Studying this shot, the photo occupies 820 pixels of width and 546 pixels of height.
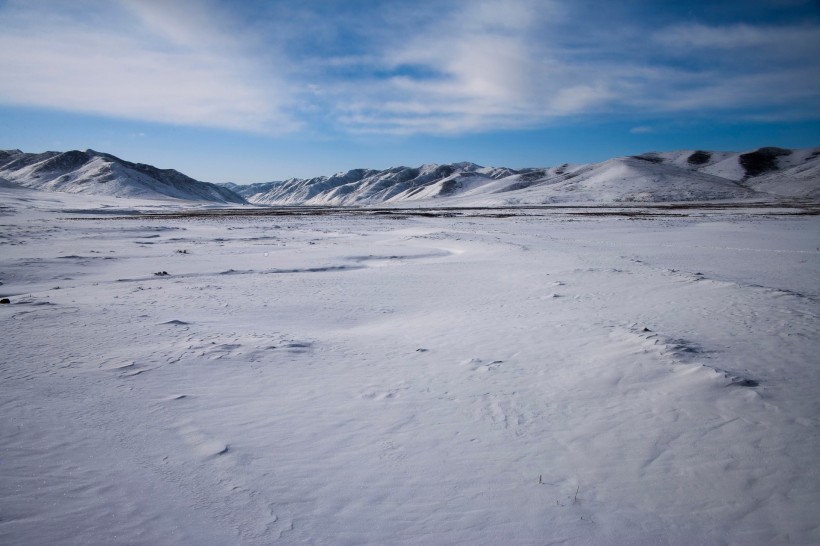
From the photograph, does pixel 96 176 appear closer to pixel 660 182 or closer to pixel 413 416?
pixel 413 416

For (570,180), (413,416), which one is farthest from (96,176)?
(413,416)

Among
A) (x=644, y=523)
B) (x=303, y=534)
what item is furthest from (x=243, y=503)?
(x=644, y=523)

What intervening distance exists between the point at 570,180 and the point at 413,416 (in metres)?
132

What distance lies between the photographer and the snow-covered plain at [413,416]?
11.9 ft

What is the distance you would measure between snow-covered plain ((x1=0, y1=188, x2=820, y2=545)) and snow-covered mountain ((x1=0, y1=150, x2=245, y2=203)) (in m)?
130

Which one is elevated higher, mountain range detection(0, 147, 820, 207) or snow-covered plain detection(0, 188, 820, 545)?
mountain range detection(0, 147, 820, 207)

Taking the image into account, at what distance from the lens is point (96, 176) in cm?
12781

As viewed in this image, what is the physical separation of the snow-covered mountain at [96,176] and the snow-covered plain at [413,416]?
12978 cm

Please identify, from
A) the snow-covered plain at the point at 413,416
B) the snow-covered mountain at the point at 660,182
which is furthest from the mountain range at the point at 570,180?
the snow-covered plain at the point at 413,416

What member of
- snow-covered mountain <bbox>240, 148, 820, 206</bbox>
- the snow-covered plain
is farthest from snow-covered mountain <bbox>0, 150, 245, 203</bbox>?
the snow-covered plain

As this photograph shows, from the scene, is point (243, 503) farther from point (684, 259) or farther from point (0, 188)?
point (0, 188)

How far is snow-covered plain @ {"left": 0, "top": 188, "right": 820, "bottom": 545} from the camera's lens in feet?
11.9

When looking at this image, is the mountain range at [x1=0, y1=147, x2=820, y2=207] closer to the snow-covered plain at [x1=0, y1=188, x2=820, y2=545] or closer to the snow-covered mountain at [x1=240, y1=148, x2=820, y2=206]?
the snow-covered mountain at [x1=240, y1=148, x2=820, y2=206]

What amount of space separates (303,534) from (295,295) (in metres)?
8.65
